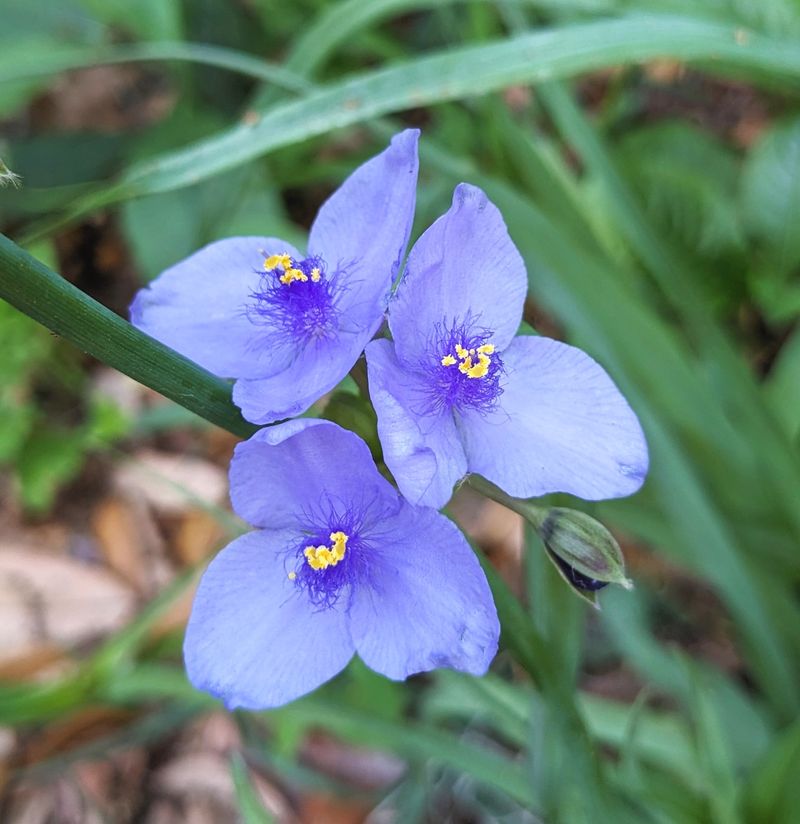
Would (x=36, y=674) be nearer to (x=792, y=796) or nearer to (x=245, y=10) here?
(x=792, y=796)

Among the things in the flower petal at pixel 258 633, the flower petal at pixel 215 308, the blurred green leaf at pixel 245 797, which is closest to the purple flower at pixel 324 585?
the flower petal at pixel 258 633

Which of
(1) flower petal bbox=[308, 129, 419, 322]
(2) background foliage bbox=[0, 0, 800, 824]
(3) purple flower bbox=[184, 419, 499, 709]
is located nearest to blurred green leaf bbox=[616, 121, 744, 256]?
(2) background foliage bbox=[0, 0, 800, 824]

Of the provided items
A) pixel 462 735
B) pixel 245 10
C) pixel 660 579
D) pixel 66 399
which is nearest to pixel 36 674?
pixel 66 399

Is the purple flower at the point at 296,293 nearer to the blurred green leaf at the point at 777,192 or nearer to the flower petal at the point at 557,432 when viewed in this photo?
the flower petal at the point at 557,432

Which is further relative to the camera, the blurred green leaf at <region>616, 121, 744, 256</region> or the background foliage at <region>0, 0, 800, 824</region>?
the blurred green leaf at <region>616, 121, 744, 256</region>

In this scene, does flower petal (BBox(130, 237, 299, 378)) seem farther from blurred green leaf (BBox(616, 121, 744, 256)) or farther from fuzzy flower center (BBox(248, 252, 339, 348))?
blurred green leaf (BBox(616, 121, 744, 256))
